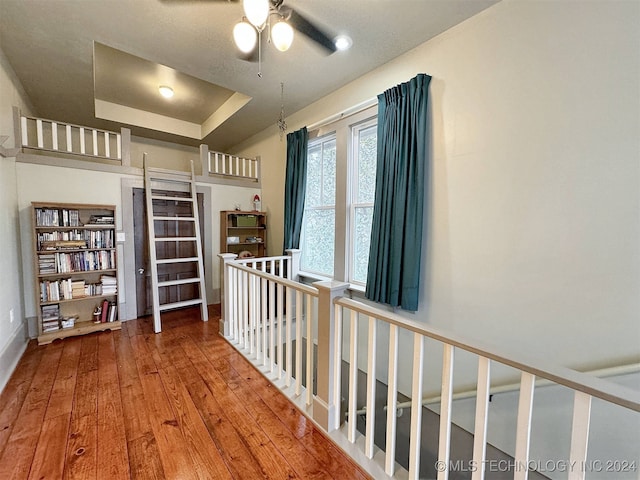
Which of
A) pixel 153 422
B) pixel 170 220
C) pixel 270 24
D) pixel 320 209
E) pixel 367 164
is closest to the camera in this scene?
pixel 153 422

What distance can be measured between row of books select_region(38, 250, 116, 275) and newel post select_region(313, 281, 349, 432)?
294 centimetres

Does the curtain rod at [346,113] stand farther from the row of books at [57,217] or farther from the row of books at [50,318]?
the row of books at [50,318]

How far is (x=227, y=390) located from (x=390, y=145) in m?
2.53

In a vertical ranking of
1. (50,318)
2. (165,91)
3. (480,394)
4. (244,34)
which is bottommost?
(50,318)

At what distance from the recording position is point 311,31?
87.8 inches

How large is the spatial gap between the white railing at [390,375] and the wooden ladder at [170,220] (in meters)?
0.81

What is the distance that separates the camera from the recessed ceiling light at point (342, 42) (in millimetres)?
2293

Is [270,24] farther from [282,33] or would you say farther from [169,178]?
[169,178]

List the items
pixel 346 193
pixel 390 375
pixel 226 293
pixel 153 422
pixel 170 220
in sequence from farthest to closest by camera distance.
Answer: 1. pixel 170 220
2. pixel 346 193
3. pixel 226 293
4. pixel 153 422
5. pixel 390 375

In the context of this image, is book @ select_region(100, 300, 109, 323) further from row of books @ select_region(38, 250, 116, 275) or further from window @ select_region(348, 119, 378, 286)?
window @ select_region(348, 119, 378, 286)

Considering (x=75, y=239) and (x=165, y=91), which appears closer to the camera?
(x=75, y=239)

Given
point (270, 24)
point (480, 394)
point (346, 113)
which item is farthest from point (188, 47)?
point (480, 394)

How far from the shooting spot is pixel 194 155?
5.70m

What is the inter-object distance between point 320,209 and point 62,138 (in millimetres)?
4192
